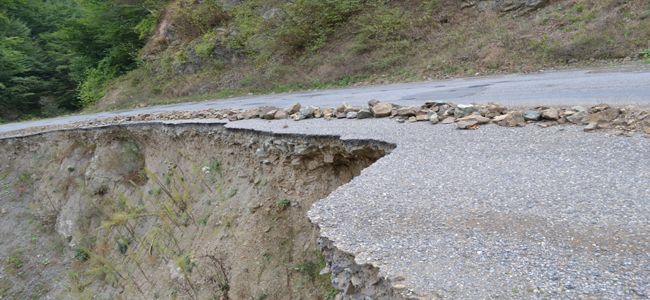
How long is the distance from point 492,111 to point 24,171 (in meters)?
12.9

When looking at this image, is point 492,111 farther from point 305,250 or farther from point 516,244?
point 516,244

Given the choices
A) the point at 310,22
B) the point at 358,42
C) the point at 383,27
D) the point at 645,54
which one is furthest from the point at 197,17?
the point at 645,54

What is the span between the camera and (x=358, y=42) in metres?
15.0

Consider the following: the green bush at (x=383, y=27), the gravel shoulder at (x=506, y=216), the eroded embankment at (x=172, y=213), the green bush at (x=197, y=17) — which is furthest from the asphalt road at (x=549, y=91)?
the green bush at (x=197, y=17)

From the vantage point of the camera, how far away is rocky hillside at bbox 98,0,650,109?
1095 centimetres

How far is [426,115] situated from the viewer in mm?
5703

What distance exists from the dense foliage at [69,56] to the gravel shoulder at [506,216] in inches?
866

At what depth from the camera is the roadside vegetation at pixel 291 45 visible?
11.2 metres

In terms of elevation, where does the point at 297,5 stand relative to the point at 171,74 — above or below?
above

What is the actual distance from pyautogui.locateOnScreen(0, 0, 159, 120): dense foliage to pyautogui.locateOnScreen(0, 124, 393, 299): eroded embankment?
10.9 metres

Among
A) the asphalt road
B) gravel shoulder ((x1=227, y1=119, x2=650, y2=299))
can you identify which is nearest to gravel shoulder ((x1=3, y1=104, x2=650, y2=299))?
gravel shoulder ((x1=227, y1=119, x2=650, y2=299))

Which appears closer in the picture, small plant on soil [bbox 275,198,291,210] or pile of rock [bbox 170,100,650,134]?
pile of rock [bbox 170,100,650,134]

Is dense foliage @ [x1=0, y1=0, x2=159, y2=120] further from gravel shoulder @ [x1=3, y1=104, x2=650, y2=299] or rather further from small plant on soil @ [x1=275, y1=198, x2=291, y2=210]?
gravel shoulder @ [x1=3, y1=104, x2=650, y2=299]

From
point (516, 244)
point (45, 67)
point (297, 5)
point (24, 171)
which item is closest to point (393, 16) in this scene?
point (297, 5)
